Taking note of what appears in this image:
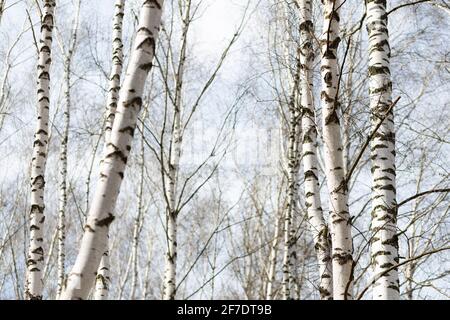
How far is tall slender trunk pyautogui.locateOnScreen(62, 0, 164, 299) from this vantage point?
2.76 meters

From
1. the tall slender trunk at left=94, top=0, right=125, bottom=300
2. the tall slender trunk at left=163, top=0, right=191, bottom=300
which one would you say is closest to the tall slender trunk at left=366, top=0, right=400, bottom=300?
the tall slender trunk at left=163, top=0, right=191, bottom=300

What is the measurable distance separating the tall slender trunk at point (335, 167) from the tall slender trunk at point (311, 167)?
0.41 metres

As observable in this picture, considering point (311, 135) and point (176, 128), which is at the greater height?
point (176, 128)

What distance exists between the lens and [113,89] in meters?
6.20

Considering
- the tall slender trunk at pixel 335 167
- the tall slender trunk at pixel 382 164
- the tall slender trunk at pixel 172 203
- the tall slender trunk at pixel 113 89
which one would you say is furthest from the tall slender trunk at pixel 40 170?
the tall slender trunk at pixel 382 164

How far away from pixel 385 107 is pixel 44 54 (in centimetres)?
399

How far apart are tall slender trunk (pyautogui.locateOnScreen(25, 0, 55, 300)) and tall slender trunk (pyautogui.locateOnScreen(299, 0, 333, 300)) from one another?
2.71m

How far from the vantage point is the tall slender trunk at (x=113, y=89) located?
6.16m

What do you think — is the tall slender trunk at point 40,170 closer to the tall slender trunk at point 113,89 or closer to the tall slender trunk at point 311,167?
the tall slender trunk at point 113,89

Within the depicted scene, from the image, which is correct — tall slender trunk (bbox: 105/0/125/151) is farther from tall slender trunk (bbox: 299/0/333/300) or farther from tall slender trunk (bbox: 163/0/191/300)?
tall slender trunk (bbox: 299/0/333/300)

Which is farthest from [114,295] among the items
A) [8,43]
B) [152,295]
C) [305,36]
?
[305,36]

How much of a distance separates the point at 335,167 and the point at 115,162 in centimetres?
167
